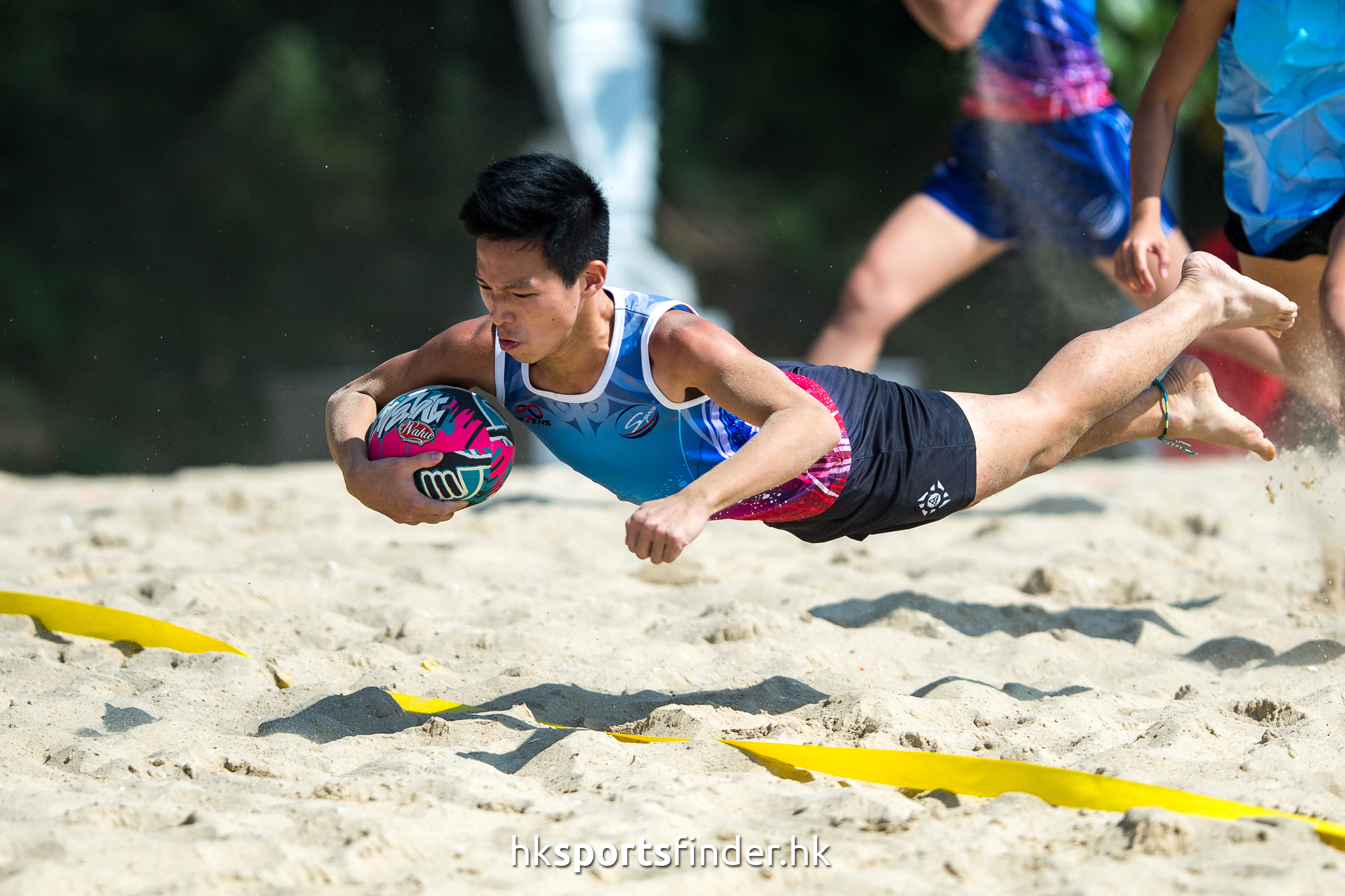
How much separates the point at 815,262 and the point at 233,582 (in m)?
10.4

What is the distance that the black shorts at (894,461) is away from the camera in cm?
317

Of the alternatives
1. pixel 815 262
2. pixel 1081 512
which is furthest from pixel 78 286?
pixel 1081 512

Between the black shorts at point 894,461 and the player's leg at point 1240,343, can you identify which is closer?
the black shorts at point 894,461

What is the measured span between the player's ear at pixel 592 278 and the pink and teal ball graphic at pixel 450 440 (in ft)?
1.28

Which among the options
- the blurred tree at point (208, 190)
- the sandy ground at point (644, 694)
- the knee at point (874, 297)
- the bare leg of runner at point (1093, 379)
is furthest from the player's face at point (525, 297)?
the blurred tree at point (208, 190)

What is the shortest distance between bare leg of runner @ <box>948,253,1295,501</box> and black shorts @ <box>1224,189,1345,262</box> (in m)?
0.28

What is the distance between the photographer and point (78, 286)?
1247cm

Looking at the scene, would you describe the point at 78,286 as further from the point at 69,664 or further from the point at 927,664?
the point at 927,664

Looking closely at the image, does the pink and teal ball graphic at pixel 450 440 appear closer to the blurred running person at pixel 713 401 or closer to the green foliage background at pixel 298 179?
the blurred running person at pixel 713 401

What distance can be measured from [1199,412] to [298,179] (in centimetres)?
1172

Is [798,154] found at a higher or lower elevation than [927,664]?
higher

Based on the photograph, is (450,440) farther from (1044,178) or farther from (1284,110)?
(1044,178)

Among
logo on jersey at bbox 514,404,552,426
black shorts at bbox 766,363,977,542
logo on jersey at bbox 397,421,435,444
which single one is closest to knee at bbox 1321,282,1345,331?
black shorts at bbox 766,363,977,542

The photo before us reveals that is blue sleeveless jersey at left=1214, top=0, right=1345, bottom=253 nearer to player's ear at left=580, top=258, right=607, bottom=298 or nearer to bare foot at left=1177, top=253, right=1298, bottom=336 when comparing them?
bare foot at left=1177, top=253, right=1298, bottom=336
